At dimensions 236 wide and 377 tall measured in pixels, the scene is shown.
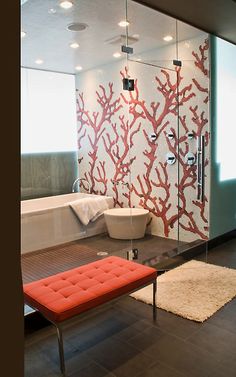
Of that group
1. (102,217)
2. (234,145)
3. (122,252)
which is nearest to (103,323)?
(122,252)

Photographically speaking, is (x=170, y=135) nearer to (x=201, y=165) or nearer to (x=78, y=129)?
Answer: (x=201, y=165)

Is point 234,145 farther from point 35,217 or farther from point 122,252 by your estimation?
point 35,217

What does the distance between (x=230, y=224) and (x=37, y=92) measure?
325 centimetres

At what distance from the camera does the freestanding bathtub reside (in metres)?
4.43

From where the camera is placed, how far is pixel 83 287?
2.29 metres

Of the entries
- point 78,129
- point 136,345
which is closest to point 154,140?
point 78,129

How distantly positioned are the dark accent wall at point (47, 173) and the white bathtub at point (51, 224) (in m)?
0.11

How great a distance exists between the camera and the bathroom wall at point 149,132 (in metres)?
4.18

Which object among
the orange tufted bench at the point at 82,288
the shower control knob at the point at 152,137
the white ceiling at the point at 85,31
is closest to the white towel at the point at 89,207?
the shower control knob at the point at 152,137

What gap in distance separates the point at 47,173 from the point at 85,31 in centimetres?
184

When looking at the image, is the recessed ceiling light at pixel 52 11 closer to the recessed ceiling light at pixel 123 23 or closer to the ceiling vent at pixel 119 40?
the recessed ceiling light at pixel 123 23

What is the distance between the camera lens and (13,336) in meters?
1.14

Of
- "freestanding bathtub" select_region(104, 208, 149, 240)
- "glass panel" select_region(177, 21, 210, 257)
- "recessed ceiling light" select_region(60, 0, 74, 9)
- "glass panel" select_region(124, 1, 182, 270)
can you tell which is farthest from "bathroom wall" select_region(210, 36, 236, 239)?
"recessed ceiling light" select_region(60, 0, 74, 9)

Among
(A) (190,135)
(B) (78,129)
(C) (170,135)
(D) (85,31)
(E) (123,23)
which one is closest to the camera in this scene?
(E) (123,23)
